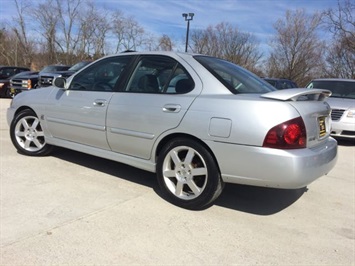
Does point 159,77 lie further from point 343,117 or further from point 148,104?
point 343,117

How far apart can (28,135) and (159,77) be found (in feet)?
8.13

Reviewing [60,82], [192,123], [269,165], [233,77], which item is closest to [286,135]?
[269,165]

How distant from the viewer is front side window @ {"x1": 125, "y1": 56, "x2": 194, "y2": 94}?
A: 3.78 metres

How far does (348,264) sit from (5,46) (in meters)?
49.7

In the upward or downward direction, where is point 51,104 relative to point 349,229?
upward

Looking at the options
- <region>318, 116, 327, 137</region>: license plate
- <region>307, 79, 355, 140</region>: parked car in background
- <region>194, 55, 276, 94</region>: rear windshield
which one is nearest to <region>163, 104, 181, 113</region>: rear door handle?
<region>194, 55, 276, 94</region>: rear windshield

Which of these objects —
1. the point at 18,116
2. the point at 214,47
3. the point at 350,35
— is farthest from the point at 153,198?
the point at 214,47

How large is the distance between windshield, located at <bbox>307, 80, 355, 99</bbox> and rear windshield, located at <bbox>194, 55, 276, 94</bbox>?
6252 mm

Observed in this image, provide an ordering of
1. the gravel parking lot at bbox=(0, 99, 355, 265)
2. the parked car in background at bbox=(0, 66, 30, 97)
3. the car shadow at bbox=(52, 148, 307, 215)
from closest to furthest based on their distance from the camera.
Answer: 1. the gravel parking lot at bbox=(0, 99, 355, 265)
2. the car shadow at bbox=(52, 148, 307, 215)
3. the parked car in background at bbox=(0, 66, 30, 97)

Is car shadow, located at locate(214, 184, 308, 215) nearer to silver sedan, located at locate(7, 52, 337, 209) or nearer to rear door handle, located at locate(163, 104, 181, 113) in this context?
silver sedan, located at locate(7, 52, 337, 209)

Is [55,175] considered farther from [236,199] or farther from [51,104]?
[236,199]

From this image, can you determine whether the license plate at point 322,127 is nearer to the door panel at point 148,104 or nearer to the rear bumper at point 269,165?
the rear bumper at point 269,165

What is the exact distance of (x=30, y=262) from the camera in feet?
8.45

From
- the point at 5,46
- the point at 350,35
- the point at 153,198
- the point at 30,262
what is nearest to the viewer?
the point at 30,262
